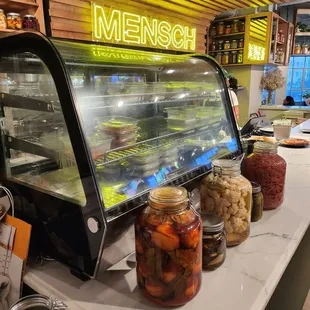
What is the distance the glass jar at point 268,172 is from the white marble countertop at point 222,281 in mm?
144

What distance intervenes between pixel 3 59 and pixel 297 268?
5.25 ft

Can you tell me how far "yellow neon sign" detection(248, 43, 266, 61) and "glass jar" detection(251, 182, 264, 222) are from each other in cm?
516

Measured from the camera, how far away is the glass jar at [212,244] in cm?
79

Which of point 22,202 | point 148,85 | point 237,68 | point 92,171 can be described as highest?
point 237,68

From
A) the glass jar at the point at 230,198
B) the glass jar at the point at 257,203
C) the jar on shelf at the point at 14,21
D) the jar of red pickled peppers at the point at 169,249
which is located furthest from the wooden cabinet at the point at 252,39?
the jar of red pickled peppers at the point at 169,249

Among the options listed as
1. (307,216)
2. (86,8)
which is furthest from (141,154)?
(86,8)

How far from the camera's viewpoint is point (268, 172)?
1.13 meters

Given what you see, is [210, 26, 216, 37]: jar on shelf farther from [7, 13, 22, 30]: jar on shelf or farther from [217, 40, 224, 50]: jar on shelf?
[7, 13, 22, 30]: jar on shelf

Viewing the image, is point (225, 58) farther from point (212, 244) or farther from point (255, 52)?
point (212, 244)

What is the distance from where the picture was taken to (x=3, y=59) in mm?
932

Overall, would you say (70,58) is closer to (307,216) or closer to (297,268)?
(307,216)

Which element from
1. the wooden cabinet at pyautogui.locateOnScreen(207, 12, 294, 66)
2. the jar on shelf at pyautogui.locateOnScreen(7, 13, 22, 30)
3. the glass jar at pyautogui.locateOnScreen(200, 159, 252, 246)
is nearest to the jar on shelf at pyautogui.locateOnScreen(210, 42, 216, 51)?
the wooden cabinet at pyautogui.locateOnScreen(207, 12, 294, 66)

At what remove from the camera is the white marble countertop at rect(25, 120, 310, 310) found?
0.70m

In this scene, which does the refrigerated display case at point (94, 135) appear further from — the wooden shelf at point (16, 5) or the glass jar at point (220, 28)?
the glass jar at point (220, 28)
